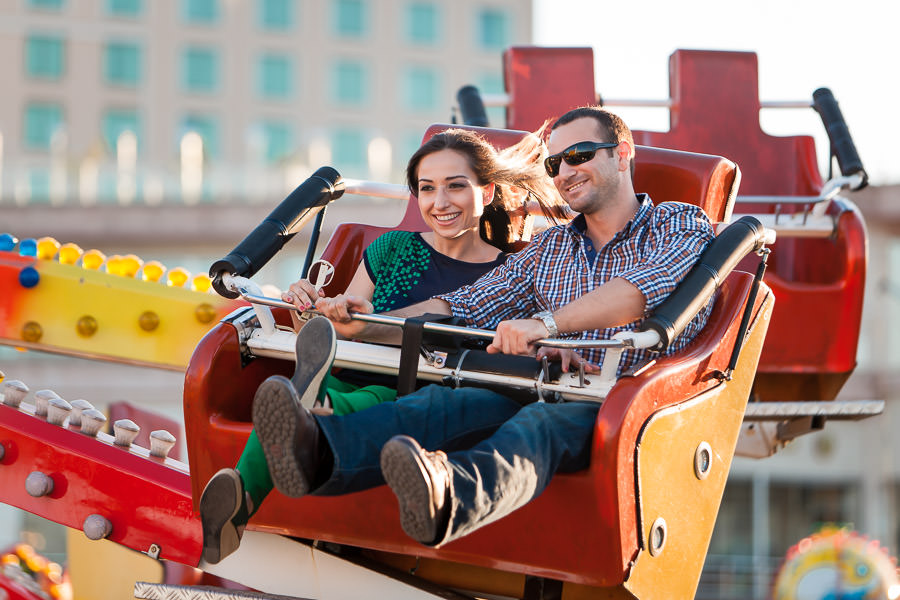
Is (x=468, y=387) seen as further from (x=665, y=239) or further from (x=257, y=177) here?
(x=257, y=177)

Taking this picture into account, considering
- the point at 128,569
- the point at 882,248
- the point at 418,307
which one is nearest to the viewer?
the point at 418,307

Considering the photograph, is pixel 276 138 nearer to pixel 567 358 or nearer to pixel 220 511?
pixel 567 358

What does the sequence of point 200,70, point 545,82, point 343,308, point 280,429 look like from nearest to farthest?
point 280,429 → point 343,308 → point 545,82 → point 200,70

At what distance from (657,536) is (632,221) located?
77 cm

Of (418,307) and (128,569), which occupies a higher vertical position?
(418,307)

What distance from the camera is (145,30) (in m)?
26.4

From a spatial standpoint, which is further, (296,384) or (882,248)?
(882,248)

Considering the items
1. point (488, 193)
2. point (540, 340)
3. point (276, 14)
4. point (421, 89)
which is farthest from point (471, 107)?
point (276, 14)

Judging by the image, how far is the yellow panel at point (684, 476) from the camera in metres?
2.27

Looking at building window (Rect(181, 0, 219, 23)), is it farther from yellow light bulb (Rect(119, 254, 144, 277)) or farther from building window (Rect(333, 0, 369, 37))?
yellow light bulb (Rect(119, 254, 144, 277))

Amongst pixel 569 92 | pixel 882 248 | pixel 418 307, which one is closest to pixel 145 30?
pixel 882 248

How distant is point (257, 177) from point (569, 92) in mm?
11786

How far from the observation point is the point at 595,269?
2.71 m

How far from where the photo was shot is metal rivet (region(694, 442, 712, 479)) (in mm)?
2459
